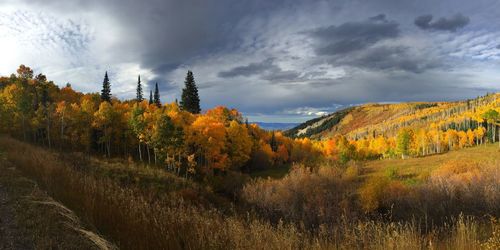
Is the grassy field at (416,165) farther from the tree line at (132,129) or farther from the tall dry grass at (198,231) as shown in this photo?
the tall dry grass at (198,231)

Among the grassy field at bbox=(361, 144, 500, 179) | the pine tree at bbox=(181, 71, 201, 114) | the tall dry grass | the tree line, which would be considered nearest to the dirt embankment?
the tall dry grass

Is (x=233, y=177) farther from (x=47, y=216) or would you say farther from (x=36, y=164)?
(x=47, y=216)

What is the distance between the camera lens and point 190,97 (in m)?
87.4

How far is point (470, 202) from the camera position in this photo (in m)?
32.1

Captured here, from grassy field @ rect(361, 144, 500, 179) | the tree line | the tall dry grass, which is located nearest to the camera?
the tall dry grass

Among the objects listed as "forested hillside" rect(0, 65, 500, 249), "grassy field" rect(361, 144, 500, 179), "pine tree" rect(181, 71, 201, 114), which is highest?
"pine tree" rect(181, 71, 201, 114)

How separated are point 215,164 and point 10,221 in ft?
183

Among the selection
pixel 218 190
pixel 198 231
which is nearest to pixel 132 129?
pixel 218 190

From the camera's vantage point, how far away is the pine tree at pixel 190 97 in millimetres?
86550

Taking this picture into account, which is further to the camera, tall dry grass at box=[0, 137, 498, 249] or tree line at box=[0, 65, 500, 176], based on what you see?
tree line at box=[0, 65, 500, 176]

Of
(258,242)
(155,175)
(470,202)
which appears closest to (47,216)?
(258,242)

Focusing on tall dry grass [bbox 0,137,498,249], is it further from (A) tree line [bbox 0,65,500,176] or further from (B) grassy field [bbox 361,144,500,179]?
(B) grassy field [bbox 361,144,500,179]

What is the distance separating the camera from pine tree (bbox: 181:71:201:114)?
8655 cm

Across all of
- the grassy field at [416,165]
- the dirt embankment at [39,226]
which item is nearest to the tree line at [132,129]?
the grassy field at [416,165]
